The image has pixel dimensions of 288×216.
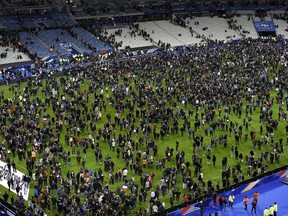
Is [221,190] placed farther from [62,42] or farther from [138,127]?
[62,42]

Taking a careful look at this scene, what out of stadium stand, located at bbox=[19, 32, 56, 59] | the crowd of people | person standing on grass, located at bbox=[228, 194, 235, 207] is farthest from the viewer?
stadium stand, located at bbox=[19, 32, 56, 59]

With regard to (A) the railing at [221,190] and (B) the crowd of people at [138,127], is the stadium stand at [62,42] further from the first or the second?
(A) the railing at [221,190]

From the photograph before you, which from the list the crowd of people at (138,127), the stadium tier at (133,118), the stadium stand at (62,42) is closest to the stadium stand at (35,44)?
the stadium tier at (133,118)

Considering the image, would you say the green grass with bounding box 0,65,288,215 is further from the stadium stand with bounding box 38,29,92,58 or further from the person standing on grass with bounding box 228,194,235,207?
the stadium stand with bounding box 38,29,92,58

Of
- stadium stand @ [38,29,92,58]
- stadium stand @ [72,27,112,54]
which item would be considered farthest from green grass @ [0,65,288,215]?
stadium stand @ [72,27,112,54]

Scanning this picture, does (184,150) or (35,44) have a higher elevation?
(35,44)

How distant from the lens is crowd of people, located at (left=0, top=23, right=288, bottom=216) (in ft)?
102

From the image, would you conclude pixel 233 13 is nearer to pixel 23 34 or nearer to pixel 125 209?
pixel 23 34

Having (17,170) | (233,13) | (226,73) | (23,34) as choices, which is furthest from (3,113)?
(233,13)

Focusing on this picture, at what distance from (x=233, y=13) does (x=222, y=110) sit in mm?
50862

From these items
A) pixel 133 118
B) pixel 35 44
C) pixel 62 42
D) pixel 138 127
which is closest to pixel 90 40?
pixel 62 42

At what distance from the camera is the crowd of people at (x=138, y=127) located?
31.0 m

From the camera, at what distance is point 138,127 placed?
1665 inches

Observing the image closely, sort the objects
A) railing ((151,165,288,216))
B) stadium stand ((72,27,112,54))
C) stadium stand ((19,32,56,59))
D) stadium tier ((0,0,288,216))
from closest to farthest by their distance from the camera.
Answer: railing ((151,165,288,216))
stadium tier ((0,0,288,216))
stadium stand ((19,32,56,59))
stadium stand ((72,27,112,54))
